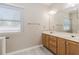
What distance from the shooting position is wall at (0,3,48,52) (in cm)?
193

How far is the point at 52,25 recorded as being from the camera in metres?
1.92

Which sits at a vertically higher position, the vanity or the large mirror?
the large mirror

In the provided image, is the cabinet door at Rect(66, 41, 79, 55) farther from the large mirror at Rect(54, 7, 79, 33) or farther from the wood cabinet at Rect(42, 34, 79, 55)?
the large mirror at Rect(54, 7, 79, 33)

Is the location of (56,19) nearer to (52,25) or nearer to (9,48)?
(52,25)

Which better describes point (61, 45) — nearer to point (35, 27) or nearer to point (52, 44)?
point (52, 44)

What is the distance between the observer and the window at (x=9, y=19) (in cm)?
202

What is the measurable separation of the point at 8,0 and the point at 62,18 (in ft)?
4.73

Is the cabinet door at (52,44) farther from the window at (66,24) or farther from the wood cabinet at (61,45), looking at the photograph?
the window at (66,24)

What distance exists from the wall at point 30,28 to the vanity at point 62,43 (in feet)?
0.60

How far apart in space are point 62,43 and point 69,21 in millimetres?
459

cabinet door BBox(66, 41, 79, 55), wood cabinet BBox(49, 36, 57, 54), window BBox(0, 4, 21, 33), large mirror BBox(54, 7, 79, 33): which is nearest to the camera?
cabinet door BBox(66, 41, 79, 55)

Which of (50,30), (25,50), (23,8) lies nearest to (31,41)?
(25,50)

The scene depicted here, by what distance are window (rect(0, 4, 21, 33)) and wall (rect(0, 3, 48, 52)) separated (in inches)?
5.1

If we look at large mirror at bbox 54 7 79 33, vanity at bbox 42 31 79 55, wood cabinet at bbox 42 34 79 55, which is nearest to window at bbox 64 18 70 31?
large mirror at bbox 54 7 79 33
